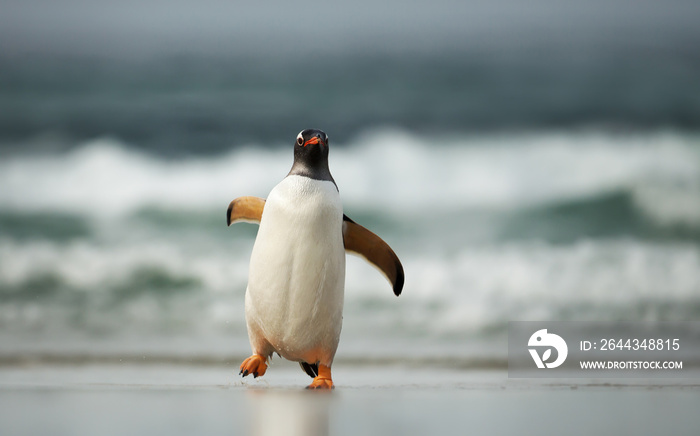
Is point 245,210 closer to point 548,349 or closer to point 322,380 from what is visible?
point 322,380

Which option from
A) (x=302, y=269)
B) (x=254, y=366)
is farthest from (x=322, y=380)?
(x=302, y=269)

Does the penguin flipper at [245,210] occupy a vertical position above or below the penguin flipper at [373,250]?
above

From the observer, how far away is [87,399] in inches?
84.0

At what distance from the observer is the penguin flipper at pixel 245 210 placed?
3301mm

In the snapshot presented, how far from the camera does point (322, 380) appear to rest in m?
2.85

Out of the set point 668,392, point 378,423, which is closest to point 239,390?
point 378,423

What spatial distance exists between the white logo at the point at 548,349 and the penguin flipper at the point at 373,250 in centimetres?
71

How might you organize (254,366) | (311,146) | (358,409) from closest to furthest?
(358,409) < (311,146) < (254,366)

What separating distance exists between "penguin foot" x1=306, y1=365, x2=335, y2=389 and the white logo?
39.3 inches

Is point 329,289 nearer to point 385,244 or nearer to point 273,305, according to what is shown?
point 273,305

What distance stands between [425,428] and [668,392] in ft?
4.65

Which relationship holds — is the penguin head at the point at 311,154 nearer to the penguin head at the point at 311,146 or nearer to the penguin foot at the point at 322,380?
the penguin head at the point at 311,146

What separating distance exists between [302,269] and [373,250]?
20.1 inches

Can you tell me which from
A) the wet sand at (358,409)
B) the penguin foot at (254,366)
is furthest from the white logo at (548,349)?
the penguin foot at (254,366)
